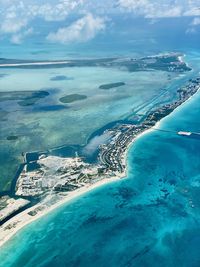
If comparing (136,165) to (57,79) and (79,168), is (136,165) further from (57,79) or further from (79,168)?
(57,79)

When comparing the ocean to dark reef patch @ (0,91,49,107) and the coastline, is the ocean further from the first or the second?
dark reef patch @ (0,91,49,107)

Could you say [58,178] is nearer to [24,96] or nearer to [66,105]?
[66,105]

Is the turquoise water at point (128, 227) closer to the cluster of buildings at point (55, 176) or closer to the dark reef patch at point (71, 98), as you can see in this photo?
the cluster of buildings at point (55, 176)

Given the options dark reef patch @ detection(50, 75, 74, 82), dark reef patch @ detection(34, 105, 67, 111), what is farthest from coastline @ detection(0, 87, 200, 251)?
dark reef patch @ detection(50, 75, 74, 82)

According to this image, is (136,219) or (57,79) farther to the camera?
(57,79)

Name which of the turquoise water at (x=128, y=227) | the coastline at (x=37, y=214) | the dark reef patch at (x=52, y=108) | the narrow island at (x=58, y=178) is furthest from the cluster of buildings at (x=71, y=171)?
the dark reef patch at (x=52, y=108)

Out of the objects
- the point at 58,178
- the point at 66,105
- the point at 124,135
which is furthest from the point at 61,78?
the point at 58,178

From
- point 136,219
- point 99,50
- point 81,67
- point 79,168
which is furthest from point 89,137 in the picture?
point 99,50
